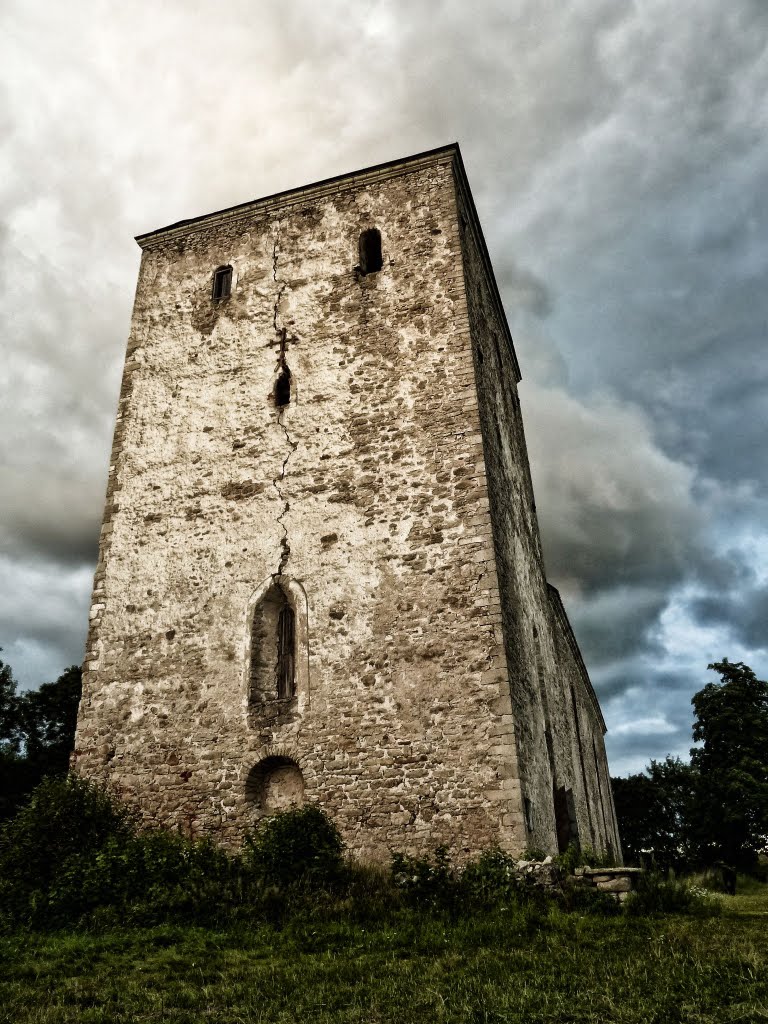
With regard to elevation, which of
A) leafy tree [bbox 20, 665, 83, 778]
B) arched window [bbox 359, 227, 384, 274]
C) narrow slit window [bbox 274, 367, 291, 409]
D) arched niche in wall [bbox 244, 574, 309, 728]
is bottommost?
arched niche in wall [bbox 244, 574, 309, 728]

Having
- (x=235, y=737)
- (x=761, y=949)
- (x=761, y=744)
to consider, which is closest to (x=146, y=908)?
(x=235, y=737)

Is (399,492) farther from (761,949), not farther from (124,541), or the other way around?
(761,949)

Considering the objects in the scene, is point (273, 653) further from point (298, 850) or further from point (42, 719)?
point (42, 719)

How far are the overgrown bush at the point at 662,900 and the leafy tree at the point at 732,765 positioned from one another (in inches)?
844

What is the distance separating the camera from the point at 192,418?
13.9 m

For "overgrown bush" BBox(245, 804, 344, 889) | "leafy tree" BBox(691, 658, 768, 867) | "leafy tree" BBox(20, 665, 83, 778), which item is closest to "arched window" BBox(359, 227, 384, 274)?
"overgrown bush" BBox(245, 804, 344, 889)

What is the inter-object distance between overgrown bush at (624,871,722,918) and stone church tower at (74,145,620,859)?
1.55 metres

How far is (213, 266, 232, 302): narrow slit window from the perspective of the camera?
1498cm

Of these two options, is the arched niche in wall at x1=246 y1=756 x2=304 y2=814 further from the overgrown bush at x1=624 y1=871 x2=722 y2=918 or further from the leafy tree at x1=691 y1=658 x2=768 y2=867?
the leafy tree at x1=691 y1=658 x2=768 y2=867

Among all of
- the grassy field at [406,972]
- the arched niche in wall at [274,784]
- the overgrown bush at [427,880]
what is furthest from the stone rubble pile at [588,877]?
the arched niche in wall at [274,784]

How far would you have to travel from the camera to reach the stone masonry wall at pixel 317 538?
1038cm

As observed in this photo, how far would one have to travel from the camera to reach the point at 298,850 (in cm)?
963

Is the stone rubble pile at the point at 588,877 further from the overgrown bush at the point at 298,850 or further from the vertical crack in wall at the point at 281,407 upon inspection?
the vertical crack in wall at the point at 281,407

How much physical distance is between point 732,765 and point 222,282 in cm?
2531
